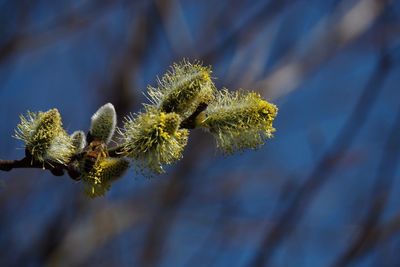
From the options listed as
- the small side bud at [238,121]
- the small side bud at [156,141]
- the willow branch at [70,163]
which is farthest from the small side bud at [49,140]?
the small side bud at [238,121]

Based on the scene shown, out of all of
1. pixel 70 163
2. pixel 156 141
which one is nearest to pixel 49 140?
pixel 70 163

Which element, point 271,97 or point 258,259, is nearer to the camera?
point 258,259

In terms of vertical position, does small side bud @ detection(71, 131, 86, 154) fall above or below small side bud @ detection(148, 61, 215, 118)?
below

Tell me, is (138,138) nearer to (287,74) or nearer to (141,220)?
(287,74)

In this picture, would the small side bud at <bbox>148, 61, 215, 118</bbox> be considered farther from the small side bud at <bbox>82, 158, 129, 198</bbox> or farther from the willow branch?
the small side bud at <bbox>82, 158, 129, 198</bbox>

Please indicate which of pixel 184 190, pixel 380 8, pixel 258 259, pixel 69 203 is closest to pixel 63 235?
pixel 69 203

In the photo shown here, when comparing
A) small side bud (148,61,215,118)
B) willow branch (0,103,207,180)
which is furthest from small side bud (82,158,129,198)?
small side bud (148,61,215,118)

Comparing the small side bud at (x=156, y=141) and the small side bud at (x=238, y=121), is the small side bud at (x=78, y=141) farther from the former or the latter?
the small side bud at (x=238, y=121)
